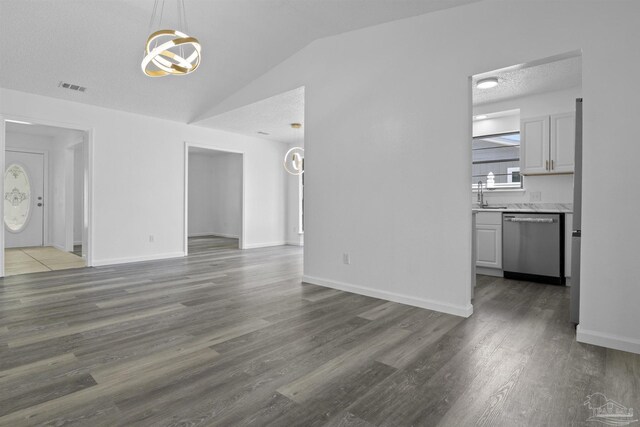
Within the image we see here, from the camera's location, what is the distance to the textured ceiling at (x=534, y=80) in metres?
3.82

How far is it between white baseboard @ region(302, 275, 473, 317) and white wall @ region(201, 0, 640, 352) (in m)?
0.02

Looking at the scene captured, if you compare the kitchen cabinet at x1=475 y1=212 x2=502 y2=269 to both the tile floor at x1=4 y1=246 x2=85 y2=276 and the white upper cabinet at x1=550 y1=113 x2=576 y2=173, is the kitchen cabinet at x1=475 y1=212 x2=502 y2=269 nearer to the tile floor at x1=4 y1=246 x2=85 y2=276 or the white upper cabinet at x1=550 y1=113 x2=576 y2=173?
the white upper cabinet at x1=550 y1=113 x2=576 y2=173

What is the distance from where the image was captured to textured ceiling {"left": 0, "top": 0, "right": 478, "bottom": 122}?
3.52 meters

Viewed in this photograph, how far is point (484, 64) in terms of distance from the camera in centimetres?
299

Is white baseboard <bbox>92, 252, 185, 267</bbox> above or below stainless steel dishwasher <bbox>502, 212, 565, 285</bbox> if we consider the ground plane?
below

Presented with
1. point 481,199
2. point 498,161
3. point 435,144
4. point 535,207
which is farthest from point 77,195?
point 535,207

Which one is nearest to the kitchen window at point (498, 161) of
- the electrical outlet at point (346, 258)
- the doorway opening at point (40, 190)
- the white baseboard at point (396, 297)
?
the electrical outlet at point (346, 258)

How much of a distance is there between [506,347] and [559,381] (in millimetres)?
486

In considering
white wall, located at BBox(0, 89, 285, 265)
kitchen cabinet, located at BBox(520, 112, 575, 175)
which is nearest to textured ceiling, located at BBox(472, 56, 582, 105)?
kitchen cabinet, located at BBox(520, 112, 575, 175)

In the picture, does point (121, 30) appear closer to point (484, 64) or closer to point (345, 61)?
point (345, 61)

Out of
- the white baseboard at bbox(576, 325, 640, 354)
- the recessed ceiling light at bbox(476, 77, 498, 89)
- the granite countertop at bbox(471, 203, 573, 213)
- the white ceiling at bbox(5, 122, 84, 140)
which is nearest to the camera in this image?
the white baseboard at bbox(576, 325, 640, 354)

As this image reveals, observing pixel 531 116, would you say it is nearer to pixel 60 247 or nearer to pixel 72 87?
pixel 72 87

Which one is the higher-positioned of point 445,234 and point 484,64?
point 484,64

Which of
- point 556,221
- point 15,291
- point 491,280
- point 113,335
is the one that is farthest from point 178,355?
point 556,221
